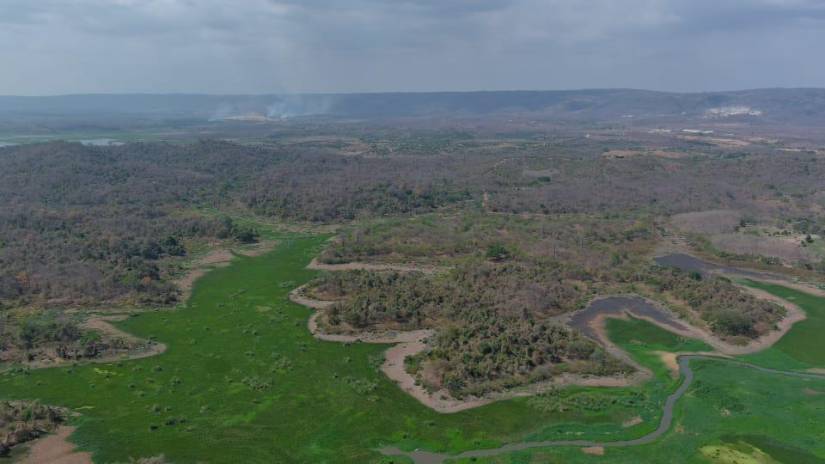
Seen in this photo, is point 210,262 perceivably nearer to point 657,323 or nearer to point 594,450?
point 657,323

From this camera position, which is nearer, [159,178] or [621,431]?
[621,431]

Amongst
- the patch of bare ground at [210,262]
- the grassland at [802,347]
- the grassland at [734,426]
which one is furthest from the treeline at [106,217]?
the grassland at [802,347]

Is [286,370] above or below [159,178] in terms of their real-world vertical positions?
below

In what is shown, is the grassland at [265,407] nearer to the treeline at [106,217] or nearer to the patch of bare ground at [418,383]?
the patch of bare ground at [418,383]

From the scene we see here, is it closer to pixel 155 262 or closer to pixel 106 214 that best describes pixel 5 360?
pixel 155 262

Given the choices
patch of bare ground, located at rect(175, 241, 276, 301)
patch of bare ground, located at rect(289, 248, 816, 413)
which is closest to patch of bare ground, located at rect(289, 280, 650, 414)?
patch of bare ground, located at rect(289, 248, 816, 413)

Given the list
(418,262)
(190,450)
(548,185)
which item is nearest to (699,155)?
(548,185)

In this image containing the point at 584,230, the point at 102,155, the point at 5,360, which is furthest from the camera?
the point at 102,155
